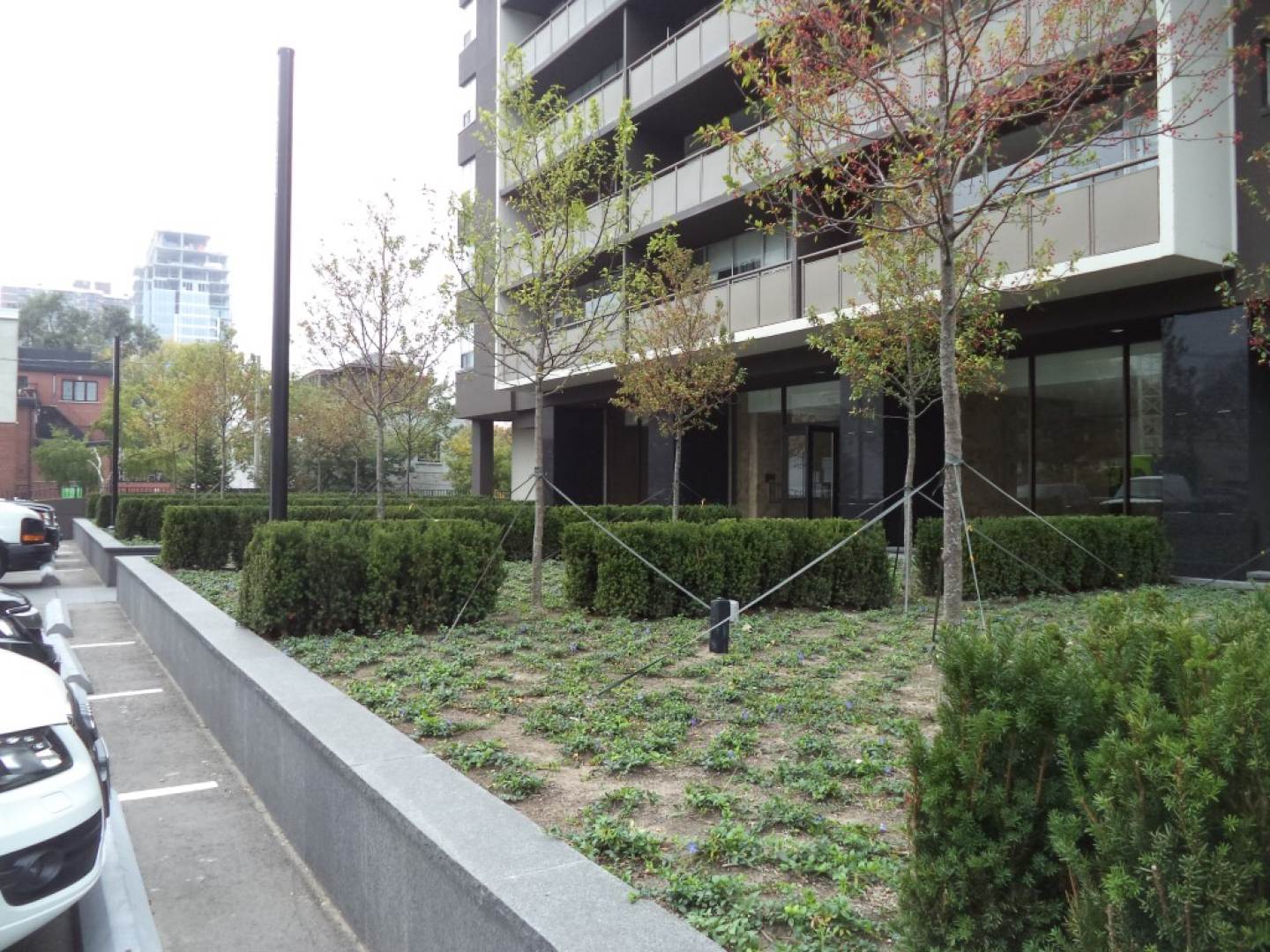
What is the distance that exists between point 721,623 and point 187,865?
327cm

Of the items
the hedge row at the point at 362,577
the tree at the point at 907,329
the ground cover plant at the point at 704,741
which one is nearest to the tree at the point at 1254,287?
the tree at the point at 907,329

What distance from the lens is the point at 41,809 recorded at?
2.92m

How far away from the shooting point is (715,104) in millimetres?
20203

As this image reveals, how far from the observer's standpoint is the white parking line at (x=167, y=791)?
5.11 meters

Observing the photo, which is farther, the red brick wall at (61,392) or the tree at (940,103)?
the red brick wall at (61,392)

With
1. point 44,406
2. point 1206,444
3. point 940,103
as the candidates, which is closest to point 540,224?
point 940,103

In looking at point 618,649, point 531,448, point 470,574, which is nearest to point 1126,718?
point 618,649

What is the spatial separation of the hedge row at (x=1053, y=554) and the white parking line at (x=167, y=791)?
7.44 metres

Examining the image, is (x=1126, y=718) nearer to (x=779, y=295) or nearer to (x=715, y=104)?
(x=779, y=295)

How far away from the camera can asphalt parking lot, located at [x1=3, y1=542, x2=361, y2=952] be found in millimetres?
3498

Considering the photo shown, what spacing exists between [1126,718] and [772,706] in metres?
3.47

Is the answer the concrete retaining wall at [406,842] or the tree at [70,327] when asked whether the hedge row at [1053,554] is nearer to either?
the concrete retaining wall at [406,842]

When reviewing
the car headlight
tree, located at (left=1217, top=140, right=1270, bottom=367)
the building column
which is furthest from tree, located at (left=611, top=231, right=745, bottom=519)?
the building column

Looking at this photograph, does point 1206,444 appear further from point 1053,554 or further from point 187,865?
point 187,865
